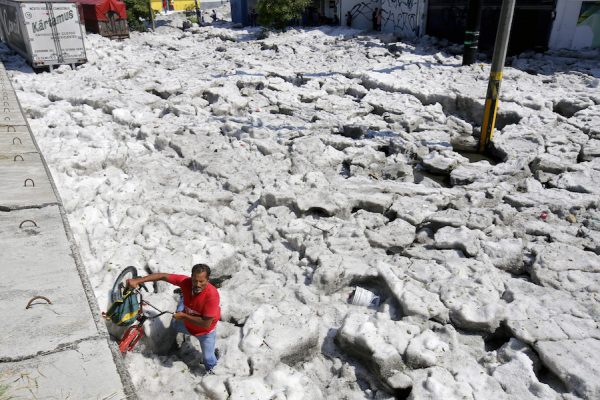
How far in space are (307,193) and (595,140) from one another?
591 cm

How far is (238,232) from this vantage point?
5.98 m

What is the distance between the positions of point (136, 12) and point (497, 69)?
24.2m

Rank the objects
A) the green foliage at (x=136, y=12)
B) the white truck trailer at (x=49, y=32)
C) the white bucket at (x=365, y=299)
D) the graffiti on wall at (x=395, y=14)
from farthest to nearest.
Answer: the green foliage at (x=136, y=12) < the graffiti on wall at (x=395, y=14) < the white truck trailer at (x=49, y=32) < the white bucket at (x=365, y=299)

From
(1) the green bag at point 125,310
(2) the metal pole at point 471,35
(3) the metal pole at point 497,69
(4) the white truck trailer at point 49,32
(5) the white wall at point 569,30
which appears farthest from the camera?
(5) the white wall at point 569,30

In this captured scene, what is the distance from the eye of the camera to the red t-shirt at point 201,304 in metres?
3.79

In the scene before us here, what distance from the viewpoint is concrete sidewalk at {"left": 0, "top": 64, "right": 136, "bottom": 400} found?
282 centimetres

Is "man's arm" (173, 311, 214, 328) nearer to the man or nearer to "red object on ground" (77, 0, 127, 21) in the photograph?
the man

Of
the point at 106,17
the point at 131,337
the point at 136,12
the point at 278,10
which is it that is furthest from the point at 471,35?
the point at 136,12

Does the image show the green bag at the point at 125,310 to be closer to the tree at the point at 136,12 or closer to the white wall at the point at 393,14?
the white wall at the point at 393,14

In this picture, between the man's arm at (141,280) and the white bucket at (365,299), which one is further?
the white bucket at (365,299)

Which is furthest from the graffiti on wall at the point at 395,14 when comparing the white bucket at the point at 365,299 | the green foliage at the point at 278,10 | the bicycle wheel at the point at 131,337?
the bicycle wheel at the point at 131,337

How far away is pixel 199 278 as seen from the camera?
3779 mm

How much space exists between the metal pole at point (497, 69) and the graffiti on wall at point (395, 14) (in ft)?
41.3

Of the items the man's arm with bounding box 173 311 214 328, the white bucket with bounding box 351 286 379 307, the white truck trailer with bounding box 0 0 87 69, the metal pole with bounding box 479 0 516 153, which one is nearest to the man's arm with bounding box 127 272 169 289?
the man's arm with bounding box 173 311 214 328
